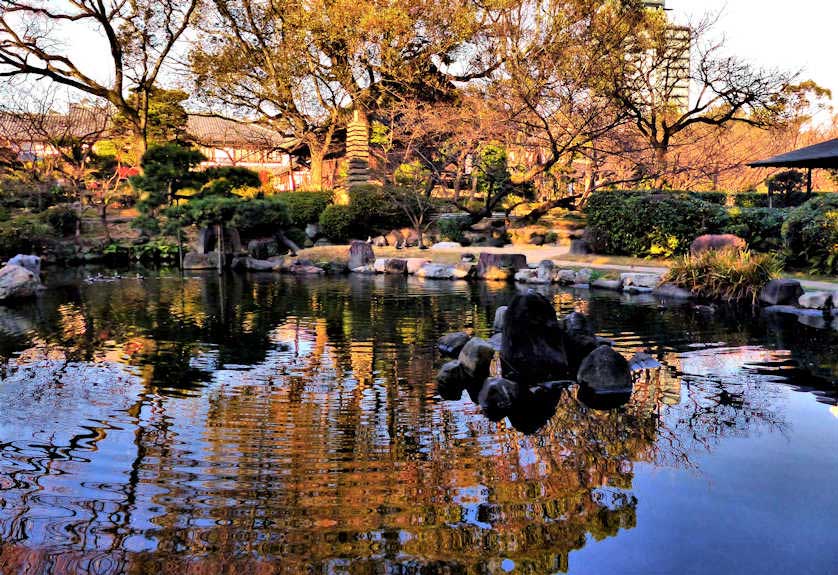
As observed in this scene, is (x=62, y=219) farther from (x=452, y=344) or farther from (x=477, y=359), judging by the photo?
(x=477, y=359)

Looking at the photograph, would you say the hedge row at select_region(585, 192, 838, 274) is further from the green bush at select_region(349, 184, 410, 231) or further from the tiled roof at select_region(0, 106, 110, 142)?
the tiled roof at select_region(0, 106, 110, 142)

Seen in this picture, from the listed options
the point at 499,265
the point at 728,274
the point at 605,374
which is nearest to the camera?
the point at 605,374

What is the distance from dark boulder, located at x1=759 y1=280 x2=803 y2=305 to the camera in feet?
37.6

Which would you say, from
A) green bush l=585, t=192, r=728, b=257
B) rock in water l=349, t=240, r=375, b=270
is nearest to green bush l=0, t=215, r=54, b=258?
rock in water l=349, t=240, r=375, b=270

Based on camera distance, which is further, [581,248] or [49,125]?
[49,125]

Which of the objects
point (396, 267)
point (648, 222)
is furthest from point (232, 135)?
point (648, 222)

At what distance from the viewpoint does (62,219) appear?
22.9 metres

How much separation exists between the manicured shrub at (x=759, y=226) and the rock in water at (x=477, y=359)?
1044 centimetres

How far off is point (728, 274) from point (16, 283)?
42.8ft

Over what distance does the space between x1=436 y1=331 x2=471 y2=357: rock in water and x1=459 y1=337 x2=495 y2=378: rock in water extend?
95 cm

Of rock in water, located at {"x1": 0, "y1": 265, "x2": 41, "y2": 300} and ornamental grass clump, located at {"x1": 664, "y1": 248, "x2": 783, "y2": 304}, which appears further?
rock in water, located at {"x1": 0, "y1": 265, "x2": 41, "y2": 300}

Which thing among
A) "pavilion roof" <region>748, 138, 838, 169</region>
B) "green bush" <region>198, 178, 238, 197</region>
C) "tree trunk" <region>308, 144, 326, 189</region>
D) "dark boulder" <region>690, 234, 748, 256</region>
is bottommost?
"dark boulder" <region>690, 234, 748, 256</region>

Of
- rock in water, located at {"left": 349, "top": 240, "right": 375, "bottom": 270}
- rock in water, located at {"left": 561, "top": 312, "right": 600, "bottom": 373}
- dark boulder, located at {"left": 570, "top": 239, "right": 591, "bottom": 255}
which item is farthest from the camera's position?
rock in water, located at {"left": 349, "top": 240, "right": 375, "bottom": 270}

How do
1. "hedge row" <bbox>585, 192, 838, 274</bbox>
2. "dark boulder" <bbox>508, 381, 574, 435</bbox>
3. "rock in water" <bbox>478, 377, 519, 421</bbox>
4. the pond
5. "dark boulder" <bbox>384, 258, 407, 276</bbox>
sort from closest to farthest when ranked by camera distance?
the pond < "dark boulder" <bbox>508, 381, 574, 435</bbox> < "rock in water" <bbox>478, 377, 519, 421</bbox> < "hedge row" <bbox>585, 192, 838, 274</bbox> < "dark boulder" <bbox>384, 258, 407, 276</bbox>
